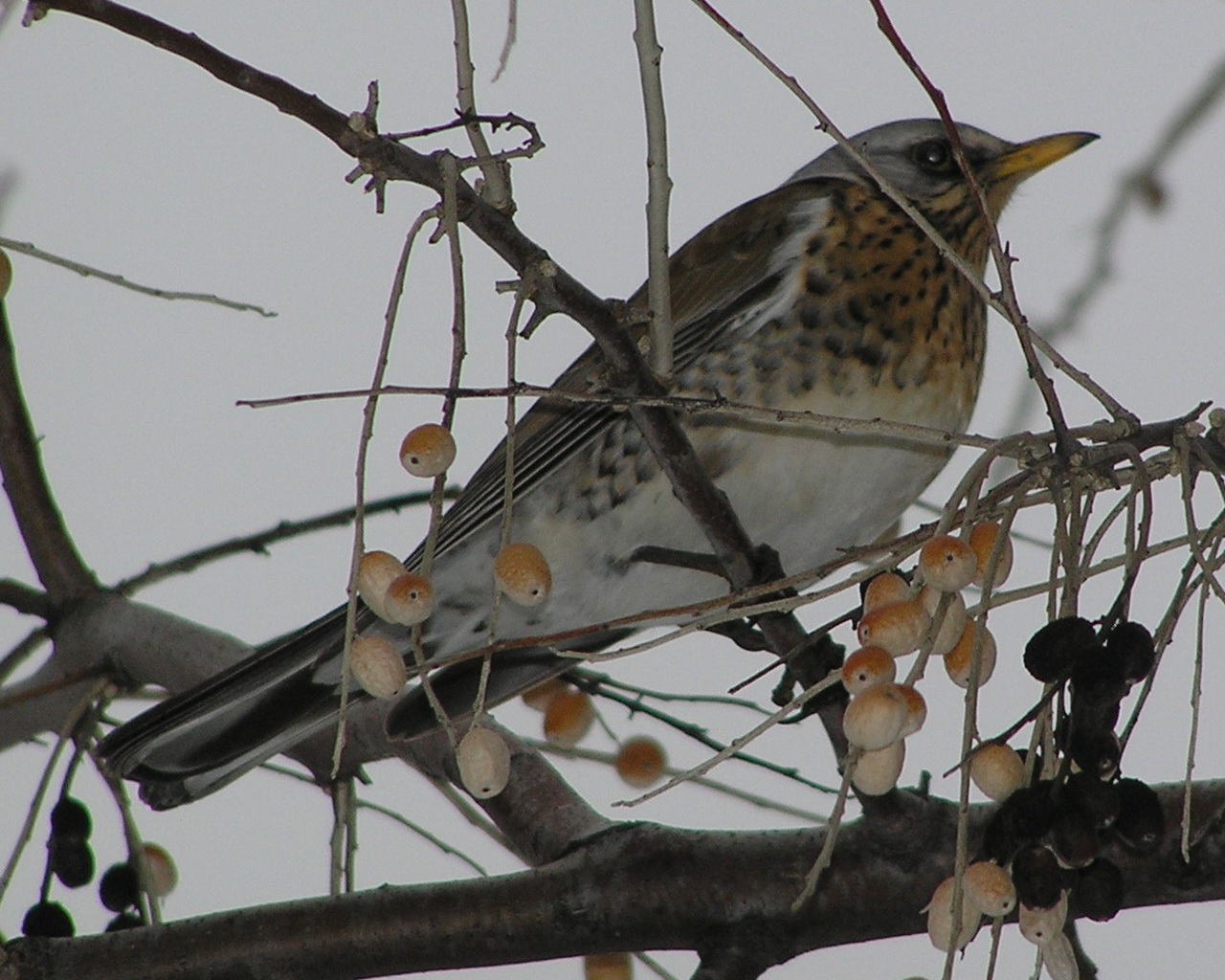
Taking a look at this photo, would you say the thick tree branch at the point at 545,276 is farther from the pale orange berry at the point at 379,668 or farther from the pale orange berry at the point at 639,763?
the pale orange berry at the point at 639,763

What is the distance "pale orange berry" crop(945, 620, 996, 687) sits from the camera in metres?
1.01

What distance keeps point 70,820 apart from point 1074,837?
1.06 metres

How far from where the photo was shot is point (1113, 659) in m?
0.90

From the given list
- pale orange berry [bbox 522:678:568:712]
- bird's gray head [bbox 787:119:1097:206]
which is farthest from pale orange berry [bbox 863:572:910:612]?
bird's gray head [bbox 787:119:1097:206]

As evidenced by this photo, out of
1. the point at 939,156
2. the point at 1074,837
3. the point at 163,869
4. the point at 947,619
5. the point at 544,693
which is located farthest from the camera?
the point at 939,156

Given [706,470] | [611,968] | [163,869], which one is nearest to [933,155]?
[706,470]

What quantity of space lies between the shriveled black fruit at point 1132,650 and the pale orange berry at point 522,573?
0.37 m

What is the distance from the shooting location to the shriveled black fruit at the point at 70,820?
1.61 meters

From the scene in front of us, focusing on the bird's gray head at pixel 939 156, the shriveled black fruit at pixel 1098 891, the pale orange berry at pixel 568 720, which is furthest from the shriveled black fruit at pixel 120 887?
the bird's gray head at pixel 939 156

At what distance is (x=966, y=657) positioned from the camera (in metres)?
1.06

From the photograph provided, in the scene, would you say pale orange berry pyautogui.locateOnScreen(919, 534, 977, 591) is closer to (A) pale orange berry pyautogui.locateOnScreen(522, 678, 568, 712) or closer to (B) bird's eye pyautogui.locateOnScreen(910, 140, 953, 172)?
(A) pale orange berry pyautogui.locateOnScreen(522, 678, 568, 712)

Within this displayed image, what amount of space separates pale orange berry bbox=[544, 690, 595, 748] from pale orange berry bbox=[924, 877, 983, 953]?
1.06 metres

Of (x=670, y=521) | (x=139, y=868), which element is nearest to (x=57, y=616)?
(x=139, y=868)

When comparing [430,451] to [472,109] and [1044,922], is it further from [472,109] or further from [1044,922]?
[1044,922]
